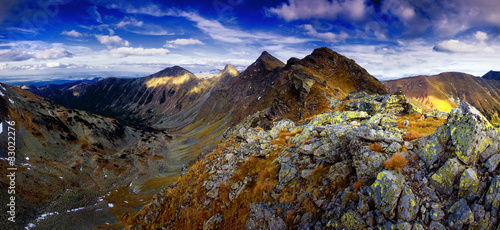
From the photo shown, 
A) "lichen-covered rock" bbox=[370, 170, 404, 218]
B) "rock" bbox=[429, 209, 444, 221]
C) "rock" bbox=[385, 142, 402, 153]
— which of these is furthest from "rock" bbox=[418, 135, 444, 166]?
"rock" bbox=[429, 209, 444, 221]

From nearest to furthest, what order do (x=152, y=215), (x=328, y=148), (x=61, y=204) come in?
(x=328, y=148), (x=152, y=215), (x=61, y=204)

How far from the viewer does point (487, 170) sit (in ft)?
35.6

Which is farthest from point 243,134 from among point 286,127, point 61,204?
point 61,204

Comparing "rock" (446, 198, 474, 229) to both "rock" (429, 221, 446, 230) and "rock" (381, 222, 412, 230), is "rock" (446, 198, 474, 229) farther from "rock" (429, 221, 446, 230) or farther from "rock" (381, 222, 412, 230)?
"rock" (381, 222, 412, 230)

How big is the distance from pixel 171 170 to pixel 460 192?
12457cm

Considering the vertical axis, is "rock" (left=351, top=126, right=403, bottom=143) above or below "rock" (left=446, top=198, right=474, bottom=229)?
above

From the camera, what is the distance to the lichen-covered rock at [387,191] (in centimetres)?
1120

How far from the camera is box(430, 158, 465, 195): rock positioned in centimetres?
1109

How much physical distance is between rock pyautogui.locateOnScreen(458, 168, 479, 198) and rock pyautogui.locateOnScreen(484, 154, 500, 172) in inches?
35.2

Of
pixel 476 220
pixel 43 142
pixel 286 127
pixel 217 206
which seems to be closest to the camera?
pixel 476 220

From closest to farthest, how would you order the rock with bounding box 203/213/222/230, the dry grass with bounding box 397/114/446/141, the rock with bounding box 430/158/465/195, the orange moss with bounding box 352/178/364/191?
the rock with bounding box 430/158/465/195 < the orange moss with bounding box 352/178/364/191 < the dry grass with bounding box 397/114/446/141 < the rock with bounding box 203/213/222/230

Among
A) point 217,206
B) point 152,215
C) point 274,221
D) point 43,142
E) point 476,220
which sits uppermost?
point 476,220

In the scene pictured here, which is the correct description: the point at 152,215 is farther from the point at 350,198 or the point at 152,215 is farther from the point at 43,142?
the point at 43,142

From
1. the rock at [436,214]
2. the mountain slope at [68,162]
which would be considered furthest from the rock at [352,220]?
the mountain slope at [68,162]
